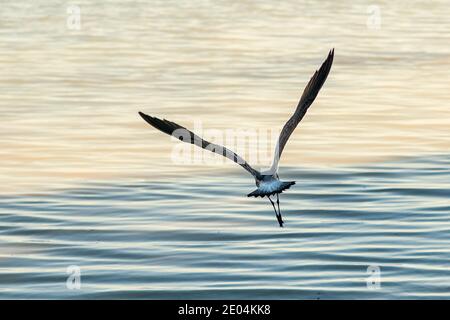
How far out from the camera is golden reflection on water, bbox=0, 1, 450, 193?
63.1 ft

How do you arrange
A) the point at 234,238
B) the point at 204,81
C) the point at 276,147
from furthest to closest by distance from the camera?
1. the point at 204,81
2. the point at 234,238
3. the point at 276,147

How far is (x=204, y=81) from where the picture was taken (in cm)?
2609

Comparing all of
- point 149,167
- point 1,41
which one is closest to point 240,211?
point 149,167

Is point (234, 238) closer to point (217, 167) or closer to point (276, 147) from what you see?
point (276, 147)

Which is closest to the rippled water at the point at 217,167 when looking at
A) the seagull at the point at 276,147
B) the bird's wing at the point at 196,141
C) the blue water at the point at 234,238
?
the blue water at the point at 234,238

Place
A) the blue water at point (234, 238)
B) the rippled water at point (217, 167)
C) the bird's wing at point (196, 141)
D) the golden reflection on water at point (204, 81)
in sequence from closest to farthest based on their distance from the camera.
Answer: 1. the bird's wing at point (196, 141)
2. the blue water at point (234, 238)
3. the rippled water at point (217, 167)
4. the golden reflection on water at point (204, 81)

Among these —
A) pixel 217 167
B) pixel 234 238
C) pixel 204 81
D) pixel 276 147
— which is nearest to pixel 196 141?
pixel 276 147

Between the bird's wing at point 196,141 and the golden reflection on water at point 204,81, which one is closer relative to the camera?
the bird's wing at point 196,141

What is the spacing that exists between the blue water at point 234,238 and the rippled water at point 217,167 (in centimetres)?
3

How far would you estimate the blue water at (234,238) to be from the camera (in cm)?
1291

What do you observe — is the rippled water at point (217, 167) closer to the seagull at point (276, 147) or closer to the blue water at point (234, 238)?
the blue water at point (234, 238)

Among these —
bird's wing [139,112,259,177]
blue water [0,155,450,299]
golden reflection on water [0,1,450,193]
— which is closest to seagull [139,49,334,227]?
bird's wing [139,112,259,177]

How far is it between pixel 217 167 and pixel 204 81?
7.97m

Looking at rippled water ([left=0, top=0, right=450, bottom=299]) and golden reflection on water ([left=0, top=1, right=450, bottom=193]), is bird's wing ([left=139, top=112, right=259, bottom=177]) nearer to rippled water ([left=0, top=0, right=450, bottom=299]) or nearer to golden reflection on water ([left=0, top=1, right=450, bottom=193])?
rippled water ([left=0, top=0, right=450, bottom=299])
